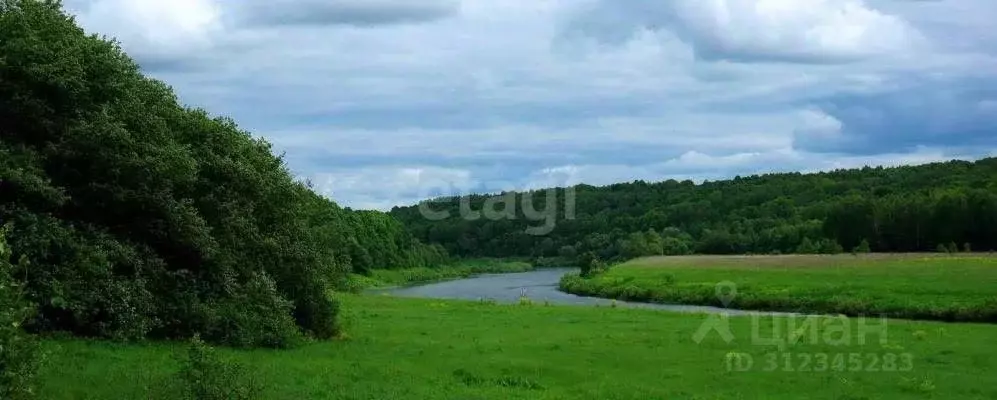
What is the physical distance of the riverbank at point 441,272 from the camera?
138 m

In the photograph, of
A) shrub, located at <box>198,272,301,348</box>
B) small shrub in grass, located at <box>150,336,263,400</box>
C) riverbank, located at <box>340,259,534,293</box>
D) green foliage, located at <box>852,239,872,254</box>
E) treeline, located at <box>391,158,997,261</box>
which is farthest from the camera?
riverbank, located at <box>340,259,534,293</box>

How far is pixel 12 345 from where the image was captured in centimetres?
1293

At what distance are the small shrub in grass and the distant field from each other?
165 ft

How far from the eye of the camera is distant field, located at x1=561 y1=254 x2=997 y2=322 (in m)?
59.2

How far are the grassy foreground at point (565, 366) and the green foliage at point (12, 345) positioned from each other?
164 inches

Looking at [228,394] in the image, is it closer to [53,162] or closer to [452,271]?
[53,162]

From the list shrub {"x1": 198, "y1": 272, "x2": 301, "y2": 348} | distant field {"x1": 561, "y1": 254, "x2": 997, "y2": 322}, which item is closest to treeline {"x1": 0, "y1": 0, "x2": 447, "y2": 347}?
shrub {"x1": 198, "y1": 272, "x2": 301, "y2": 348}

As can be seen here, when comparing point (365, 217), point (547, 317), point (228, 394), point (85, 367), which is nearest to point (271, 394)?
point (228, 394)

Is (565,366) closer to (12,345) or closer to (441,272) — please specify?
(12,345)

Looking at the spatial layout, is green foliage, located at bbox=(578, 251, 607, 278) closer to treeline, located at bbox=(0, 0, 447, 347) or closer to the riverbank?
the riverbank

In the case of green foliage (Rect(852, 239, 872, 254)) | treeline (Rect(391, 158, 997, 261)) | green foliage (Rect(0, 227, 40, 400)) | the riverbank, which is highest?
treeline (Rect(391, 158, 997, 261))

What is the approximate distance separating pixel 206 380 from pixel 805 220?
14552 centimetres

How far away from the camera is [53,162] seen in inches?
978

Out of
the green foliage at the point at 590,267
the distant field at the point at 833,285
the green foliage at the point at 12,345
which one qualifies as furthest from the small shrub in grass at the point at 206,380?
the green foliage at the point at 590,267
